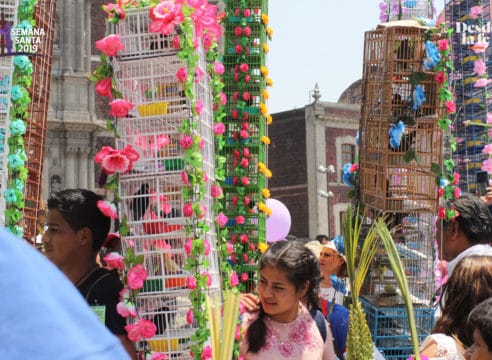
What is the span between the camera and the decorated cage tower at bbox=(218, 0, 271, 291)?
6324 mm

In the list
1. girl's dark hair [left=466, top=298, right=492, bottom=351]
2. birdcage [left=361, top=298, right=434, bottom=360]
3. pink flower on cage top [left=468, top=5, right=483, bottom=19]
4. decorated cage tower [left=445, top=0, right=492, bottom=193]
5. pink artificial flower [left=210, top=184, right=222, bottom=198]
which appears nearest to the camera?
girl's dark hair [left=466, top=298, right=492, bottom=351]

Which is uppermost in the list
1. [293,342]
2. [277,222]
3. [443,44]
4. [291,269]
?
[443,44]

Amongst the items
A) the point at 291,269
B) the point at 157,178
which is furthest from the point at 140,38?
the point at 291,269

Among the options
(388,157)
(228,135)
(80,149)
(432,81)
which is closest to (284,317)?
(388,157)

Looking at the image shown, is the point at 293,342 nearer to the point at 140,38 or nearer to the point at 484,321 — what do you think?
the point at 484,321

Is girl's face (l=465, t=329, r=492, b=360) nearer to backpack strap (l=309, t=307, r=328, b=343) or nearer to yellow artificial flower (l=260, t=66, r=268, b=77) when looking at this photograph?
backpack strap (l=309, t=307, r=328, b=343)

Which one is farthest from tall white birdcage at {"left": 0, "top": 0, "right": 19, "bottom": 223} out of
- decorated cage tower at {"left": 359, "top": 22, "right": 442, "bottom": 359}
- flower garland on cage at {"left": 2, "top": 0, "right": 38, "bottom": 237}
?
decorated cage tower at {"left": 359, "top": 22, "right": 442, "bottom": 359}

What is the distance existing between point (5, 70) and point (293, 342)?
292cm

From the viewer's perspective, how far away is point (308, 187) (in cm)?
3291

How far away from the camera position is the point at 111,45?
3.52 m

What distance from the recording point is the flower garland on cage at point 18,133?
503 centimetres

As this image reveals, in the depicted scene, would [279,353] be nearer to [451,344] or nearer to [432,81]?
[451,344]

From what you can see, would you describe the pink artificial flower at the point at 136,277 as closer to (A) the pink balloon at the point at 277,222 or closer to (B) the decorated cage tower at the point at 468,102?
(A) the pink balloon at the point at 277,222

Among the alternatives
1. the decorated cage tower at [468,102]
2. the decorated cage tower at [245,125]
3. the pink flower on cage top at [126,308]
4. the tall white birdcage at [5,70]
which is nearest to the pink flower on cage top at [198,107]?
the pink flower on cage top at [126,308]
